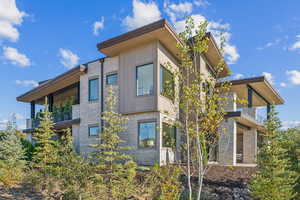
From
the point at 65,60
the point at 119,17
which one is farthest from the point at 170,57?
the point at 65,60

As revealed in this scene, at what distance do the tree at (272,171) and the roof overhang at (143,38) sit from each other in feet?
16.5

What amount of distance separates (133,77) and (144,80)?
2.20 ft

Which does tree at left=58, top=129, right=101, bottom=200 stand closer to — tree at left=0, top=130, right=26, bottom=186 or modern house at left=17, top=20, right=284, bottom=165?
modern house at left=17, top=20, right=284, bottom=165

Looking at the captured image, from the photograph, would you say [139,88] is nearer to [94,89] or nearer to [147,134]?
[147,134]

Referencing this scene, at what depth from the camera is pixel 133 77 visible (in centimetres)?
1205

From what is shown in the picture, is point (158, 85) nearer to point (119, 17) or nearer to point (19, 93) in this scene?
point (119, 17)

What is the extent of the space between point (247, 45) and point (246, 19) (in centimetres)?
231

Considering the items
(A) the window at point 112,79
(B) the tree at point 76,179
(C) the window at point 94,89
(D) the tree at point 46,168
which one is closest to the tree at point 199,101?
(B) the tree at point 76,179

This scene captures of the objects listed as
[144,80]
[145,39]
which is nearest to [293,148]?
[144,80]

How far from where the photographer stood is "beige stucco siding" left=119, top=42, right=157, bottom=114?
1136 cm

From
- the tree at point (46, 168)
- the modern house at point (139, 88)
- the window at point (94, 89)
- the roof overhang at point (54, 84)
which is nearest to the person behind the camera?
the tree at point (46, 168)

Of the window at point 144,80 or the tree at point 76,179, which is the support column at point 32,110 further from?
the tree at point 76,179

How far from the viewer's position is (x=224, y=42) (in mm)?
5082

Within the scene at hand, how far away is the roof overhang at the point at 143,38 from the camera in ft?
33.5
